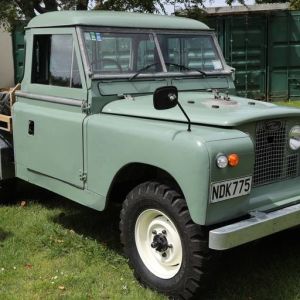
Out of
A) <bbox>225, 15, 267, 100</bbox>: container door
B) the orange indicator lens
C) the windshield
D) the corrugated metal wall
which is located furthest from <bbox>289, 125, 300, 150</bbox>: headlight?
the corrugated metal wall

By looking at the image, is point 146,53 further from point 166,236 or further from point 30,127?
point 166,236

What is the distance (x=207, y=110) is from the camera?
3.97m

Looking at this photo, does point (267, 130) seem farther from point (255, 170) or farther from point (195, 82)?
point (195, 82)

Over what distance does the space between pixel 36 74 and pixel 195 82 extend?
1457 millimetres

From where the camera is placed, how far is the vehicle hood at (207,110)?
3.68 m

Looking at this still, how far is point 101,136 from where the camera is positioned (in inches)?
161

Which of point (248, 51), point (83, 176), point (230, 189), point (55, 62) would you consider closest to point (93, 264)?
point (83, 176)

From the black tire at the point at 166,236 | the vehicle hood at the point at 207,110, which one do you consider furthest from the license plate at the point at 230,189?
the vehicle hood at the point at 207,110

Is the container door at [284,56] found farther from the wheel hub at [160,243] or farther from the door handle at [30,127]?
the wheel hub at [160,243]

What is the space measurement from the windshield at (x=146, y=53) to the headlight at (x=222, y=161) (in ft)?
5.05

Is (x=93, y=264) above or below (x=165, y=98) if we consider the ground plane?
below

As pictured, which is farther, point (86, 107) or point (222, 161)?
point (86, 107)

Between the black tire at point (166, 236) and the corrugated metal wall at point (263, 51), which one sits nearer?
the black tire at point (166, 236)

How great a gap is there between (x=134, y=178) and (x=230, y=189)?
973 mm
